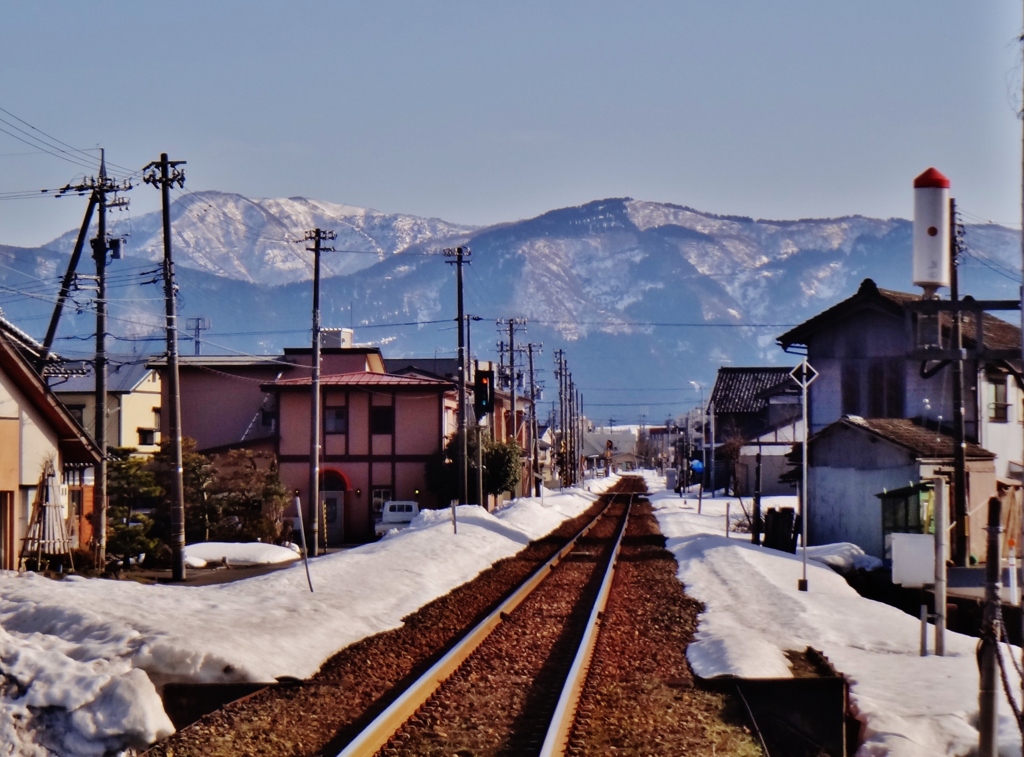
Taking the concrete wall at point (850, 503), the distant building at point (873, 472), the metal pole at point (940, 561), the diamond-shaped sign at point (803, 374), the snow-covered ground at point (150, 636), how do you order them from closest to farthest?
the snow-covered ground at point (150, 636) < the metal pole at point (940, 561) < the diamond-shaped sign at point (803, 374) < the distant building at point (873, 472) < the concrete wall at point (850, 503)

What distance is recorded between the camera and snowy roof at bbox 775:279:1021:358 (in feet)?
120

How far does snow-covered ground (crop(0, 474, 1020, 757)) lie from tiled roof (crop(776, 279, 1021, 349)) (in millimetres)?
13193

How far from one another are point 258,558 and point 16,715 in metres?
23.4

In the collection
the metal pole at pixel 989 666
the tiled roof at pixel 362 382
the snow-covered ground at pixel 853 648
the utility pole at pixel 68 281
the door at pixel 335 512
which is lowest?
the door at pixel 335 512

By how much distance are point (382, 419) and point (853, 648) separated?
1638 inches

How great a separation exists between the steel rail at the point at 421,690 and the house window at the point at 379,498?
33.7 meters

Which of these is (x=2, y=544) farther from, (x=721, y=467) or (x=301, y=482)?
(x=721, y=467)

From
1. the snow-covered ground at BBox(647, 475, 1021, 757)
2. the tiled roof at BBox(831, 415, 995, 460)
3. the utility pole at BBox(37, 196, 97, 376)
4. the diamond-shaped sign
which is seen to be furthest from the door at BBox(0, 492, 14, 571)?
the tiled roof at BBox(831, 415, 995, 460)

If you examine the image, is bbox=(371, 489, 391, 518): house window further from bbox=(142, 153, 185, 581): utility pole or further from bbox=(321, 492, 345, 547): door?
bbox=(142, 153, 185, 581): utility pole

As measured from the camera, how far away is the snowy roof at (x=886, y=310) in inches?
1438

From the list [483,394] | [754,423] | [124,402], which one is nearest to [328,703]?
[483,394]

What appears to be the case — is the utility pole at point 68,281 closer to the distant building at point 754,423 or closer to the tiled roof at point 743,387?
the distant building at point 754,423

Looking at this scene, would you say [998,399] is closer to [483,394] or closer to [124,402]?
[483,394]

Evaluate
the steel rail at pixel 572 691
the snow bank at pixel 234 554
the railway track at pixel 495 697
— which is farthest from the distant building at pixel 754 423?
the railway track at pixel 495 697
